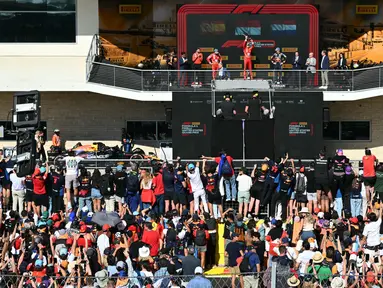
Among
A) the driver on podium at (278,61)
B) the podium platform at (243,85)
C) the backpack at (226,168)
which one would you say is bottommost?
the backpack at (226,168)

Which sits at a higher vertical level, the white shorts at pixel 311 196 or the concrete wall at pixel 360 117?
the concrete wall at pixel 360 117

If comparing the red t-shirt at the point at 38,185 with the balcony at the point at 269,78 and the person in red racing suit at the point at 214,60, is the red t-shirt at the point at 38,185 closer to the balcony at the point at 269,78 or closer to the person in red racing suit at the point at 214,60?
the balcony at the point at 269,78

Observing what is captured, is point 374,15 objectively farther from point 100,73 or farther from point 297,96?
point 100,73

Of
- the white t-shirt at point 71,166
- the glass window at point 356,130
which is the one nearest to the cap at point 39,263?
the white t-shirt at point 71,166

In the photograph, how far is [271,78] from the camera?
1292 inches

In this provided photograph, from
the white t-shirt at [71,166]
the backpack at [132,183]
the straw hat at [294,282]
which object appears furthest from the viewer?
the white t-shirt at [71,166]

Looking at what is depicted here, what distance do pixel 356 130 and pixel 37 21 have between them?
11209 millimetres

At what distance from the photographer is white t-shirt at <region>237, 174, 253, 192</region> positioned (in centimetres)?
2694

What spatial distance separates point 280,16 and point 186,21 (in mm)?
3053

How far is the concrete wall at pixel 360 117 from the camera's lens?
35.1 metres

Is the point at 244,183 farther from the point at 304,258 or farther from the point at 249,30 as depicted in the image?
the point at 249,30

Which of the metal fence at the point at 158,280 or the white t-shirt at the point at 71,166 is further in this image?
the white t-shirt at the point at 71,166

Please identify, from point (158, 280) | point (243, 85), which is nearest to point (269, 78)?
point (243, 85)

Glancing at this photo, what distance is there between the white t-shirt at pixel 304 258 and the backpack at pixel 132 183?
6637mm
